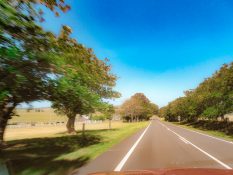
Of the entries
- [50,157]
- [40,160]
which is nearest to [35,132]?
[50,157]

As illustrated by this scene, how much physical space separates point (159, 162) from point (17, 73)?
6575mm

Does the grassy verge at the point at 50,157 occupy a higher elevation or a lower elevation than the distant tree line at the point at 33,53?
lower

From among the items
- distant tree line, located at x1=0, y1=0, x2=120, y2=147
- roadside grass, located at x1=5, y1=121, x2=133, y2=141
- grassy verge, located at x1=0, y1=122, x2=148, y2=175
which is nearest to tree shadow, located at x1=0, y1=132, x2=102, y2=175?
grassy verge, located at x1=0, y1=122, x2=148, y2=175

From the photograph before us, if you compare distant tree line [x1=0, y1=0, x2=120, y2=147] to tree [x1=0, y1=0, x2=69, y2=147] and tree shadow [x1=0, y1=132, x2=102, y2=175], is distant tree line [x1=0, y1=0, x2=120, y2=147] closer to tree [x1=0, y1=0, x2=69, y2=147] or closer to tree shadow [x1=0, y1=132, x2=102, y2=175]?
tree [x1=0, y1=0, x2=69, y2=147]

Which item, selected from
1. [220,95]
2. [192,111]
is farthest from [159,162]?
[192,111]

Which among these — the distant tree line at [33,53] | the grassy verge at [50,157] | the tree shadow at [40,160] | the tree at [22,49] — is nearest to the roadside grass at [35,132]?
the grassy verge at [50,157]

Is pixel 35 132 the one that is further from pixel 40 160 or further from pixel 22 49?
pixel 22 49

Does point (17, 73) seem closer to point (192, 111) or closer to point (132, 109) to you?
point (192, 111)

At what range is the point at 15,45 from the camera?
234 inches

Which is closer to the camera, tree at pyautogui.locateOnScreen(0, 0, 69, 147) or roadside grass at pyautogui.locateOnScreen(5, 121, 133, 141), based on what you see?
tree at pyautogui.locateOnScreen(0, 0, 69, 147)

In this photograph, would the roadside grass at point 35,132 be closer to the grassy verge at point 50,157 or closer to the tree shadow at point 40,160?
the grassy verge at point 50,157

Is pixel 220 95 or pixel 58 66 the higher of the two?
pixel 220 95

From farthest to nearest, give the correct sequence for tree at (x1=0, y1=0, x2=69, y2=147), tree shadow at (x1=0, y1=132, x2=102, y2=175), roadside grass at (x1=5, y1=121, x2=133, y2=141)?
roadside grass at (x1=5, y1=121, x2=133, y2=141) < tree shadow at (x1=0, y1=132, x2=102, y2=175) < tree at (x1=0, y1=0, x2=69, y2=147)

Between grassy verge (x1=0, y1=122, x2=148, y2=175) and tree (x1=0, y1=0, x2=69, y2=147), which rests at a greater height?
tree (x1=0, y1=0, x2=69, y2=147)
